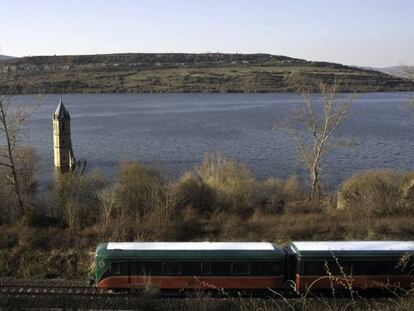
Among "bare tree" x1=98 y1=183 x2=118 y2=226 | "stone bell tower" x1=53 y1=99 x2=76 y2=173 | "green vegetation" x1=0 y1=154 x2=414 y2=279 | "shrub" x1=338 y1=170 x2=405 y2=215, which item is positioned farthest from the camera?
"stone bell tower" x1=53 y1=99 x2=76 y2=173

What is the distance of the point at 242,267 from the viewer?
17.6m

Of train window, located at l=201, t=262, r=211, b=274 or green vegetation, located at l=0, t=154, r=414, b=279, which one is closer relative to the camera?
train window, located at l=201, t=262, r=211, b=274

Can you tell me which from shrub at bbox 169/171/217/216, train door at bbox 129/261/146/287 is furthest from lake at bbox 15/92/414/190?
train door at bbox 129/261/146/287

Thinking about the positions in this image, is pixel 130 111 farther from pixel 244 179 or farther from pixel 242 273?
pixel 242 273

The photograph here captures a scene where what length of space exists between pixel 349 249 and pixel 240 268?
3.75m

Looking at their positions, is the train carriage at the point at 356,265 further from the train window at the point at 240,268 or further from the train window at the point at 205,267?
the train window at the point at 205,267

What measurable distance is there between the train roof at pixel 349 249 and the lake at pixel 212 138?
Answer: 2348 cm

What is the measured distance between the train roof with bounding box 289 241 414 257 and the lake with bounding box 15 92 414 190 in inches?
925

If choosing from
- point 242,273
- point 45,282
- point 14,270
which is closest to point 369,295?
point 242,273

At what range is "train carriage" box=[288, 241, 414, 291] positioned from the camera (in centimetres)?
1745

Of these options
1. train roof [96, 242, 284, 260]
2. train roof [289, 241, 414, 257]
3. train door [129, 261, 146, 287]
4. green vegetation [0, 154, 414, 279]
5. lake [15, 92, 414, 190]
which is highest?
train roof [289, 241, 414, 257]

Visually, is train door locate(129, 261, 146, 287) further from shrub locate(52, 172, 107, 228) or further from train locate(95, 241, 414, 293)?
shrub locate(52, 172, 107, 228)

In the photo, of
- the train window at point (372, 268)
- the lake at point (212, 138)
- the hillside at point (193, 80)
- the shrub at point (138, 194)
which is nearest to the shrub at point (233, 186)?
the shrub at point (138, 194)

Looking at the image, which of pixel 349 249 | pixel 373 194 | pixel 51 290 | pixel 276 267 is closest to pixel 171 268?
pixel 276 267
